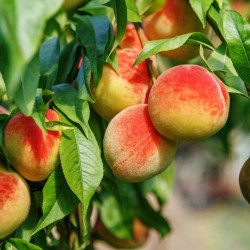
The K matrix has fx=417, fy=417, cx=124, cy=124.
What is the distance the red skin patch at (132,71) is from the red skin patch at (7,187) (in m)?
0.25

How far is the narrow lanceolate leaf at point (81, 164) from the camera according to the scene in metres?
0.61

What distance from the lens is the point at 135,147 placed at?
65cm

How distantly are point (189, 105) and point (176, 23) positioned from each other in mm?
247

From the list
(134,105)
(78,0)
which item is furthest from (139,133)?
(78,0)

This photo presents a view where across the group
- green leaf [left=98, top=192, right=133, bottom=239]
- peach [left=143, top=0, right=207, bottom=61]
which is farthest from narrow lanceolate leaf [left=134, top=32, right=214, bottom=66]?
green leaf [left=98, top=192, right=133, bottom=239]

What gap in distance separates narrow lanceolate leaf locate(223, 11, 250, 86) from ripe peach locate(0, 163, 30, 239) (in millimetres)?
393

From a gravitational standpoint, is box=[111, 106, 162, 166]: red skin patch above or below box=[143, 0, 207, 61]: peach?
below

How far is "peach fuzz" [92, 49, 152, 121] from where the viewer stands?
2.29ft

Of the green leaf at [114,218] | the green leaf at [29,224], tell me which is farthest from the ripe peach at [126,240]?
the green leaf at [29,224]

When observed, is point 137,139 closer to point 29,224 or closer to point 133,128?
point 133,128

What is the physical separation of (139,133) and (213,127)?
0.37 feet

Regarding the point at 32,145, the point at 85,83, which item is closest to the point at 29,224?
the point at 32,145

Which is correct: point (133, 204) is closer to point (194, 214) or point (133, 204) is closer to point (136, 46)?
point (136, 46)

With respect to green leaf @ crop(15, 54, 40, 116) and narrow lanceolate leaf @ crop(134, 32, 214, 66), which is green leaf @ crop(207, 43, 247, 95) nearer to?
narrow lanceolate leaf @ crop(134, 32, 214, 66)
